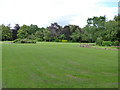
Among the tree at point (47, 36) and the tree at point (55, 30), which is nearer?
the tree at point (47, 36)

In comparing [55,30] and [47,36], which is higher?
[55,30]

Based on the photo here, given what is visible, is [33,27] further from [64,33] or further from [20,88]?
[20,88]

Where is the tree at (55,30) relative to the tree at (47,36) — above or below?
above

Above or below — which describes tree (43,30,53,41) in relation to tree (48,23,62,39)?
below

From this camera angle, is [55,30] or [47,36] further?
[55,30]

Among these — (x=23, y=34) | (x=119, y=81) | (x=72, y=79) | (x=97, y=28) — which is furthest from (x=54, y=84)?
(x=23, y=34)

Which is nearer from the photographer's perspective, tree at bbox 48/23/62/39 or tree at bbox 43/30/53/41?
tree at bbox 43/30/53/41

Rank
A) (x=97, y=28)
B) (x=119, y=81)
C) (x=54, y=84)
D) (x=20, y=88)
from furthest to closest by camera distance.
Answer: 1. (x=97, y=28)
2. (x=119, y=81)
3. (x=54, y=84)
4. (x=20, y=88)

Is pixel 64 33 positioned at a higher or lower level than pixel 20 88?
higher

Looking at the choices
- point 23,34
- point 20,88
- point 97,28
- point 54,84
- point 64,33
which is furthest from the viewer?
point 64,33

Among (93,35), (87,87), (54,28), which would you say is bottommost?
(87,87)

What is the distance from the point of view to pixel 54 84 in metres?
4.51

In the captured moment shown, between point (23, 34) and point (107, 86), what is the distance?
5599 centimetres

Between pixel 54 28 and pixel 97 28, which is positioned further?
pixel 54 28
